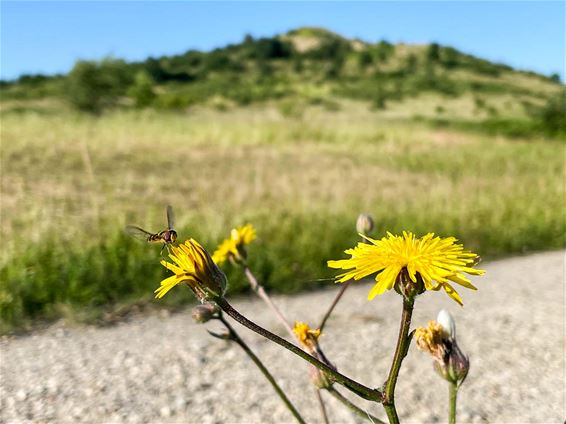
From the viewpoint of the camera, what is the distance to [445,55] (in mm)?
47375

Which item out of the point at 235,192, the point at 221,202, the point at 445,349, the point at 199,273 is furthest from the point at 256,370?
the point at 235,192

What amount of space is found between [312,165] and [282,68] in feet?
121

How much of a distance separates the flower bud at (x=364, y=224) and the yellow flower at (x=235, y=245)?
0.25 m

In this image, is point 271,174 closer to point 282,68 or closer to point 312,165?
point 312,165

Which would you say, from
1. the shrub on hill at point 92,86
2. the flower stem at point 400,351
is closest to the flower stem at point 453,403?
the flower stem at point 400,351

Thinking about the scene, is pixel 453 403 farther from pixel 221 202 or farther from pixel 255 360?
pixel 221 202

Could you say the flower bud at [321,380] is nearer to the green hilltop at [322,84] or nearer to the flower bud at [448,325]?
the flower bud at [448,325]

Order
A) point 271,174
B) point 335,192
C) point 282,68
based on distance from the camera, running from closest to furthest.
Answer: point 335,192 → point 271,174 → point 282,68

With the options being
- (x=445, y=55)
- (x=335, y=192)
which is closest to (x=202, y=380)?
(x=335, y=192)

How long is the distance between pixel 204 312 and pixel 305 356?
14.8 inches

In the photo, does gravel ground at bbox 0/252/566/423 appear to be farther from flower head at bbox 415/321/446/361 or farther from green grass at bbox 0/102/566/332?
flower head at bbox 415/321/446/361

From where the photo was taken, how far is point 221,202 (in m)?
4.60

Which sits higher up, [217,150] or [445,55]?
[445,55]

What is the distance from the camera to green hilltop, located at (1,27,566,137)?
762 inches
